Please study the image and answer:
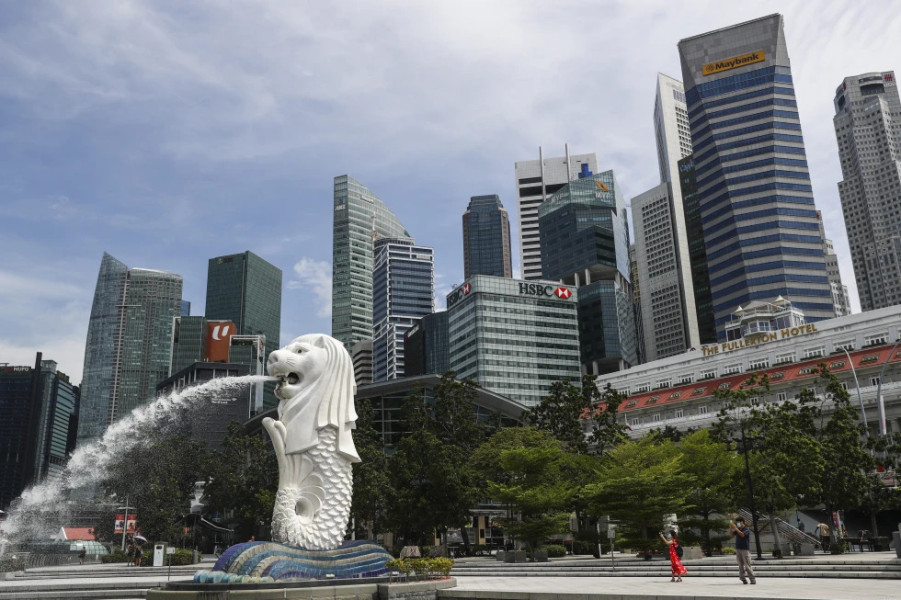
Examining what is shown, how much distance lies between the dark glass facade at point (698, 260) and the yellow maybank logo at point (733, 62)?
2069cm

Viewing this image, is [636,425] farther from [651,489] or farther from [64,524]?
[64,524]

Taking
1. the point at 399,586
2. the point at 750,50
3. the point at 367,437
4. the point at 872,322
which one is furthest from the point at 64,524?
the point at 750,50

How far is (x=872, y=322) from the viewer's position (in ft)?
249

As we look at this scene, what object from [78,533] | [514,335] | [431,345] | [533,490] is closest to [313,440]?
[533,490]

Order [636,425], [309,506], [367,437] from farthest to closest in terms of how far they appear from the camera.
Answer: [636,425] < [367,437] < [309,506]

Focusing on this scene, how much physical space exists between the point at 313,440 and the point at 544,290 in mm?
121182

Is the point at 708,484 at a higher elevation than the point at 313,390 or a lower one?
lower

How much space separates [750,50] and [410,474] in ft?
461

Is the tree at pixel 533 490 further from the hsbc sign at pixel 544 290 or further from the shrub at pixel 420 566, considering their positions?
the hsbc sign at pixel 544 290

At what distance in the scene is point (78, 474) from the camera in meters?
61.5

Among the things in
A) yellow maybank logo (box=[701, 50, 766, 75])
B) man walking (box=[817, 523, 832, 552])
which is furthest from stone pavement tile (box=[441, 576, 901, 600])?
yellow maybank logo (box=[701, 50, 766, 75])

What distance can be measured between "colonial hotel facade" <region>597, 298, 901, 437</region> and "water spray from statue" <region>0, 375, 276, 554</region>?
141 ft

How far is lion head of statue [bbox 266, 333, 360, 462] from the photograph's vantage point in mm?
25578

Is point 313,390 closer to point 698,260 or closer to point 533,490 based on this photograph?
point 533,490
